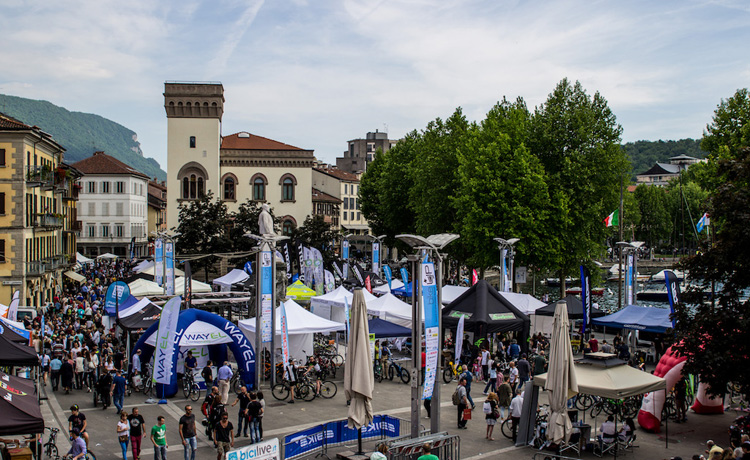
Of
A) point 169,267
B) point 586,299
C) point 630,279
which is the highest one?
point 169,267

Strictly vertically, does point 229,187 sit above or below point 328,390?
above

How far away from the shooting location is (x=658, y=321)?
2639cm

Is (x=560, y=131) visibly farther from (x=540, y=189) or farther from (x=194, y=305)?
(x=194, y=305)

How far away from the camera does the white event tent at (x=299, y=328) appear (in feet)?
81.4

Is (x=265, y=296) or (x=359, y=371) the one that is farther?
(x=265, y=296)

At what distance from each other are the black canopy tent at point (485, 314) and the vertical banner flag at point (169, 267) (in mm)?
14990

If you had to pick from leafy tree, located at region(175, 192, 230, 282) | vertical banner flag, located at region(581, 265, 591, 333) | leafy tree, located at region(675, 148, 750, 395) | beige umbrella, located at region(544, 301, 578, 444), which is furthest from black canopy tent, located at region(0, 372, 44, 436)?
leafy tree, located at region(175, 192, 230, 282)

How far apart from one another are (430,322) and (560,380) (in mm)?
3120

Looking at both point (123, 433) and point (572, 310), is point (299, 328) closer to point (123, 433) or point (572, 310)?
point (123, 433)

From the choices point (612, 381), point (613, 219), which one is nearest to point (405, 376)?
point (612, 381)

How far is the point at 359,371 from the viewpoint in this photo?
15.4 metres

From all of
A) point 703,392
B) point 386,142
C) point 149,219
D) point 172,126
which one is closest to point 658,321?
point 703,392

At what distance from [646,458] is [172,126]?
66.4 metres

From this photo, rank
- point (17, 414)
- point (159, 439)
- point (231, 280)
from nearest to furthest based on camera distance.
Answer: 1. point (17, 414)
2. point (159, 439)
3. point (231, 280)
